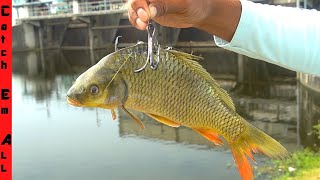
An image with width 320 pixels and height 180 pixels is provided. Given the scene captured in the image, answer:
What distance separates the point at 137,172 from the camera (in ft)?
21.2

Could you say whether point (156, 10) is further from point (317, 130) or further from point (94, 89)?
point (317, 130)

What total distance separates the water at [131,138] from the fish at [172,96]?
17.0 ft

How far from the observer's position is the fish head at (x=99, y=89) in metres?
0.99

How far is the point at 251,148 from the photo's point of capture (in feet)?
3.46

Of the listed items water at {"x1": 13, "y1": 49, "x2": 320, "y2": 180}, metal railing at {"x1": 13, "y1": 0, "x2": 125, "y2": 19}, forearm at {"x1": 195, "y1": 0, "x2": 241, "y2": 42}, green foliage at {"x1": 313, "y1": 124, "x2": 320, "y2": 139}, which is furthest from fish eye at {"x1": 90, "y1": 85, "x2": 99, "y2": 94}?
metal railing at {"x1": 13, "y1": 0, "x2": 125, "y2": 19}

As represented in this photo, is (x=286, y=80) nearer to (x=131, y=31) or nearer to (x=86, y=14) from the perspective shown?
(x=131, y=31)

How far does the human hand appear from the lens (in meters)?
0.92

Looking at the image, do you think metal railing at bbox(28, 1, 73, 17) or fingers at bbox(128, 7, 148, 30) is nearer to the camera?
fingers at bbox(128, 7, 148, 30)

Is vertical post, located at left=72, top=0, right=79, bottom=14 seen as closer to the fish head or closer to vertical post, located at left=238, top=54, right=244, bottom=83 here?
vertical post, located at left=238, top=54, right=244, bottom=83

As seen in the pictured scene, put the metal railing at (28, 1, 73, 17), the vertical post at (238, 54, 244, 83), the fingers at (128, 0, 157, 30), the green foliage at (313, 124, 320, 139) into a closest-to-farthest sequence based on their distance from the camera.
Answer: the fingers at (128, 0, 157, 30) → the green foliage at (313, 124, 320, 139) → the vertical post at (238, 54, 244, 83) → the metal railing at (28, 1, 73, 17)

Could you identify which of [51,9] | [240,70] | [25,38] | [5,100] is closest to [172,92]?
[5,100]

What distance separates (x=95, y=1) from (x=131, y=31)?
3820 mm

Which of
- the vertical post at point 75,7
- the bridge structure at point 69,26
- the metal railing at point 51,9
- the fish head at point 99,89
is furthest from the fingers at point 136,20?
the metal railing at point 51,9

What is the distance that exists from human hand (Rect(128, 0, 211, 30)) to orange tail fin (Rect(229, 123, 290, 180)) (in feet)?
0.96
